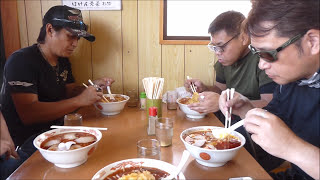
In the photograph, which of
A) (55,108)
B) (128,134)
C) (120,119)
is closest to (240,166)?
(128,134)

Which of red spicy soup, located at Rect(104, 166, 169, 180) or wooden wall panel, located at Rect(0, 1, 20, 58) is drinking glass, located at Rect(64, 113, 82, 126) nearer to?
red spicy soup, located at Rect(104, 166, 169, 180)

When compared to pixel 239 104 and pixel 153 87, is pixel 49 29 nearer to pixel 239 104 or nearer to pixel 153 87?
pixel 153 87

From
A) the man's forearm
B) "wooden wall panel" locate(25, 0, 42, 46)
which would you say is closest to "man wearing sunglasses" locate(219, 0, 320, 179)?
the man's forearm

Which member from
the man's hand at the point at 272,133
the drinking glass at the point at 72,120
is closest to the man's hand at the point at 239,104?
the man's hand at the point at 272,133

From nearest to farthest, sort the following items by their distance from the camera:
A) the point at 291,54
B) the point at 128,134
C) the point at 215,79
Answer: the point at 291,54
the point at 128,134
the point at 215,79

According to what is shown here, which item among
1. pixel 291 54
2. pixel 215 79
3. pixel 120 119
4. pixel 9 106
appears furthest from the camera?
pixel 215 79

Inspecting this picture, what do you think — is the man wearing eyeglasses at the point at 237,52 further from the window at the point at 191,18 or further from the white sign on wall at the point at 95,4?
the white sign on wall at the point at 95,4

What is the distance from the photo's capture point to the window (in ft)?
8.52

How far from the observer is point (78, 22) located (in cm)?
214

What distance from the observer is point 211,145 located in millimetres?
1268

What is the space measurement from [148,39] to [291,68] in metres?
1.67

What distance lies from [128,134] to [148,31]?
1326 mm

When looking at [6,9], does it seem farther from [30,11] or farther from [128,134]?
[128,134]

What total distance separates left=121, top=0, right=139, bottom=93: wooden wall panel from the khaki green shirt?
2.94 ft
